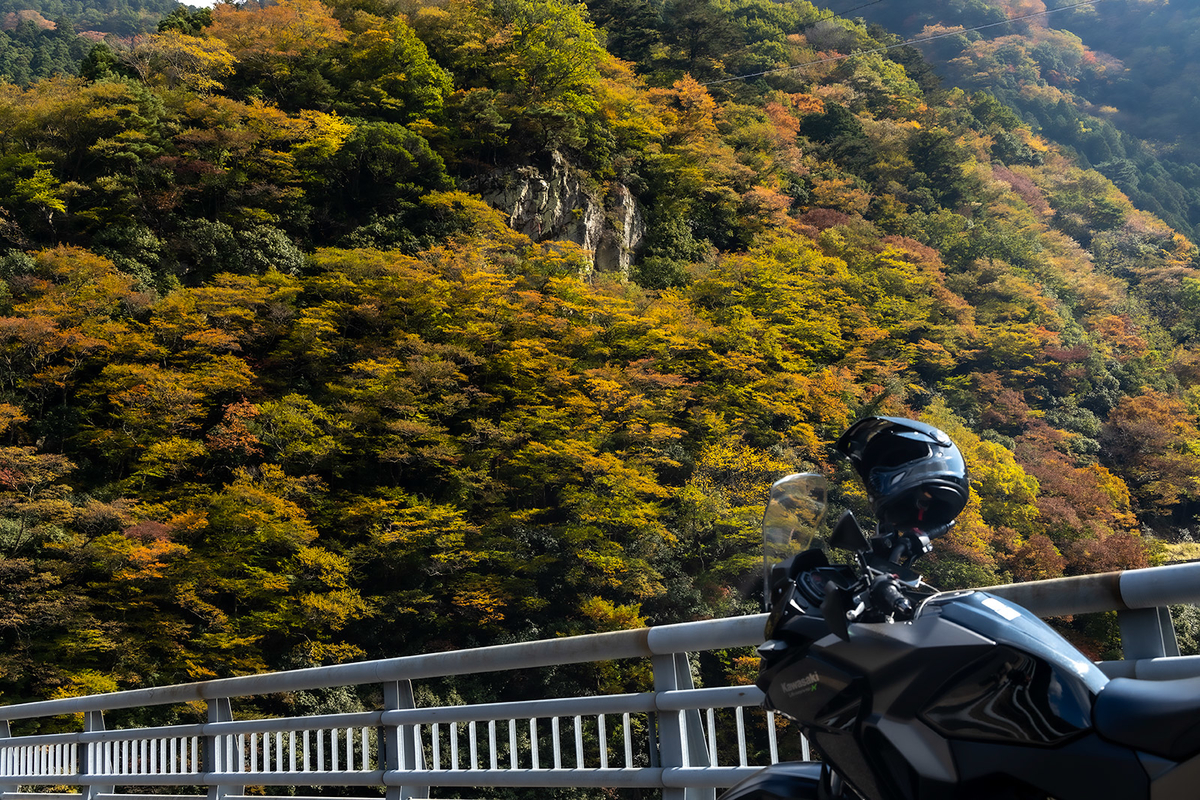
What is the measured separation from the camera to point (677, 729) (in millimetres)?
2908

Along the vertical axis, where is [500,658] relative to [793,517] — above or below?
below

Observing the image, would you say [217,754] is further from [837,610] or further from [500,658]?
[837,610]

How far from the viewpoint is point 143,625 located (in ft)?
47.9

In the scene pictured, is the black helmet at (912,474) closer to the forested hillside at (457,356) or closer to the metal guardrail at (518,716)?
the metal guardrail at (518,716)

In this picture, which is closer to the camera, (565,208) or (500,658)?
(500,658)

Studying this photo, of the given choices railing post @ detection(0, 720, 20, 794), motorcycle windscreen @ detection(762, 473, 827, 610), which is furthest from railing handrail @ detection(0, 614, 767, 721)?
railing post @ detection(0, 720, 20, 794)

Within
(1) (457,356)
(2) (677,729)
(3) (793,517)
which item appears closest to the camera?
(3) (793,517)

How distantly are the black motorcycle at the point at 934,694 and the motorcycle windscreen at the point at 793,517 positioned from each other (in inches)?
5.0

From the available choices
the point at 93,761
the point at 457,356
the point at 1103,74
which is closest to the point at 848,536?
the point at 93,761

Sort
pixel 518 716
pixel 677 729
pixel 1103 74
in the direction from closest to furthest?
pixel 677 729 < pixel 518 716 < pixel 1103 74

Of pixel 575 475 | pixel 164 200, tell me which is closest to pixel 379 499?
pixel 575 475

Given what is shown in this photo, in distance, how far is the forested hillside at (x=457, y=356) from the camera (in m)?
15.7

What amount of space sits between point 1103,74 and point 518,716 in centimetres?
8397

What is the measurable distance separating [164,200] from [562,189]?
1118 cm
